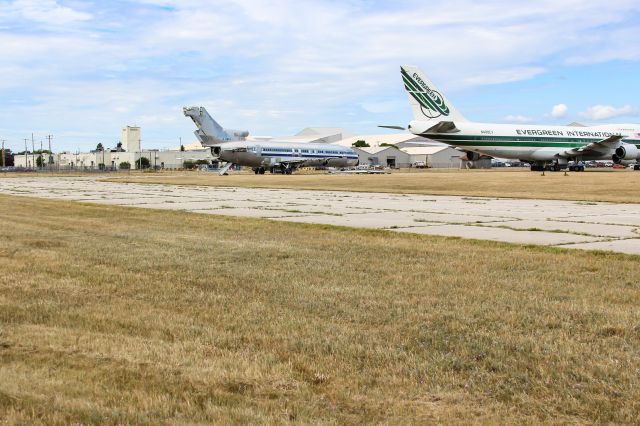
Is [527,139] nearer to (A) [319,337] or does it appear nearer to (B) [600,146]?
(B) [600,146]

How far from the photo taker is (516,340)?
21.0ft

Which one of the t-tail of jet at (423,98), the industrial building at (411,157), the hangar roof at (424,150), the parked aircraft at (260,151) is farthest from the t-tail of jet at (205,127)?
the hangar roof at (424,150)

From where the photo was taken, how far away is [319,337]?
258 inches

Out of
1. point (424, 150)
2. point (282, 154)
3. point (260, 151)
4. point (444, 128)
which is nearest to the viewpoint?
point (444, 128)

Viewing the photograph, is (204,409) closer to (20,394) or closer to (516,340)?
(20,394)

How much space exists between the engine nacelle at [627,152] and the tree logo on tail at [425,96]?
1897cm

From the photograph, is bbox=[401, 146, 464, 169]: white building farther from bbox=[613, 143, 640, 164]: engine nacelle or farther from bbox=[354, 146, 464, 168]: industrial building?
bbox=[613, 143, 640, 164]: engine nacelle

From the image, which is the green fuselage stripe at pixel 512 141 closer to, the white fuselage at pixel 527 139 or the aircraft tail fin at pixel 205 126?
the white fuselage at pixel 527 139

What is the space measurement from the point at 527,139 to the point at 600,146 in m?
7.53

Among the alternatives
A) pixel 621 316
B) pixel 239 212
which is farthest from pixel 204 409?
pixel 239 212

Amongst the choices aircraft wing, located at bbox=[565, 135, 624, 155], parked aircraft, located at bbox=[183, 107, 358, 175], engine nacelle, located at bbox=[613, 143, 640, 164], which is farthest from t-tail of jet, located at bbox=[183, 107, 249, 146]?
engine nacelle, located at bbox=[613, 143, 640, 164]

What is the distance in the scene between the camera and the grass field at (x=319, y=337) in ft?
16.0

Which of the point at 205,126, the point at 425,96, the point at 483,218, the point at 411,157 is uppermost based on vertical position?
the point at 425,96

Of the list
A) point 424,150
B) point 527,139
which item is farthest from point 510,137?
point 424,150
